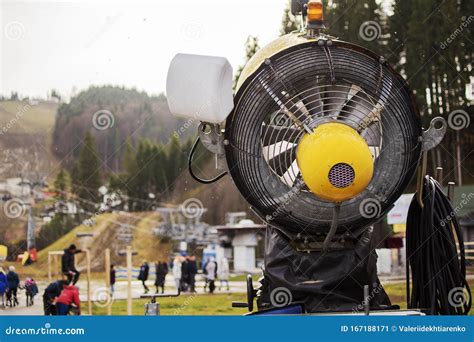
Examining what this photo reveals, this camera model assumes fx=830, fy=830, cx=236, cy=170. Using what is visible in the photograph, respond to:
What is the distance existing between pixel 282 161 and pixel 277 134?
0.35ft

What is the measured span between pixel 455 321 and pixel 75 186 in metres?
14.5

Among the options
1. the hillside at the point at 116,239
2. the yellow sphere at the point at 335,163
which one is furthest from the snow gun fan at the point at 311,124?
the hillside at the point at 116,239

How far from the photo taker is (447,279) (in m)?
3.36

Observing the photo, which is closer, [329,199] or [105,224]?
[329,199]

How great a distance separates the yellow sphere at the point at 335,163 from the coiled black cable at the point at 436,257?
2.09ft

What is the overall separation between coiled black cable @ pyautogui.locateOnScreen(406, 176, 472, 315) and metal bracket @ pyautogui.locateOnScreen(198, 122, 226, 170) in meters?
0.89

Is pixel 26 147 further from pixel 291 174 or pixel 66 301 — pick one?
pixel 291 174

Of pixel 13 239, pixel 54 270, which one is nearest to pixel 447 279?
pixel 54 270

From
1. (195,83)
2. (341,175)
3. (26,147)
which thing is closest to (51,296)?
(195,83)

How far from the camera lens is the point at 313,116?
125 inches

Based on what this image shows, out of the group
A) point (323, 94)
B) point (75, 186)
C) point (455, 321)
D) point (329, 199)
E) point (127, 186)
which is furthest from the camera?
point (127, 186)

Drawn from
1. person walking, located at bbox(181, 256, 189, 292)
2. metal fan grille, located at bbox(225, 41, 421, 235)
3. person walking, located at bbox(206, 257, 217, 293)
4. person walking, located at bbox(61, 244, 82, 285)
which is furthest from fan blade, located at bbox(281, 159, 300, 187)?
person walking, located at bbox(181, 256, 189, 292)

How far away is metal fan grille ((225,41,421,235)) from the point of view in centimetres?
320

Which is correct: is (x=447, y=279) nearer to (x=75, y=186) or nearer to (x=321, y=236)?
(x=321, y=236)
